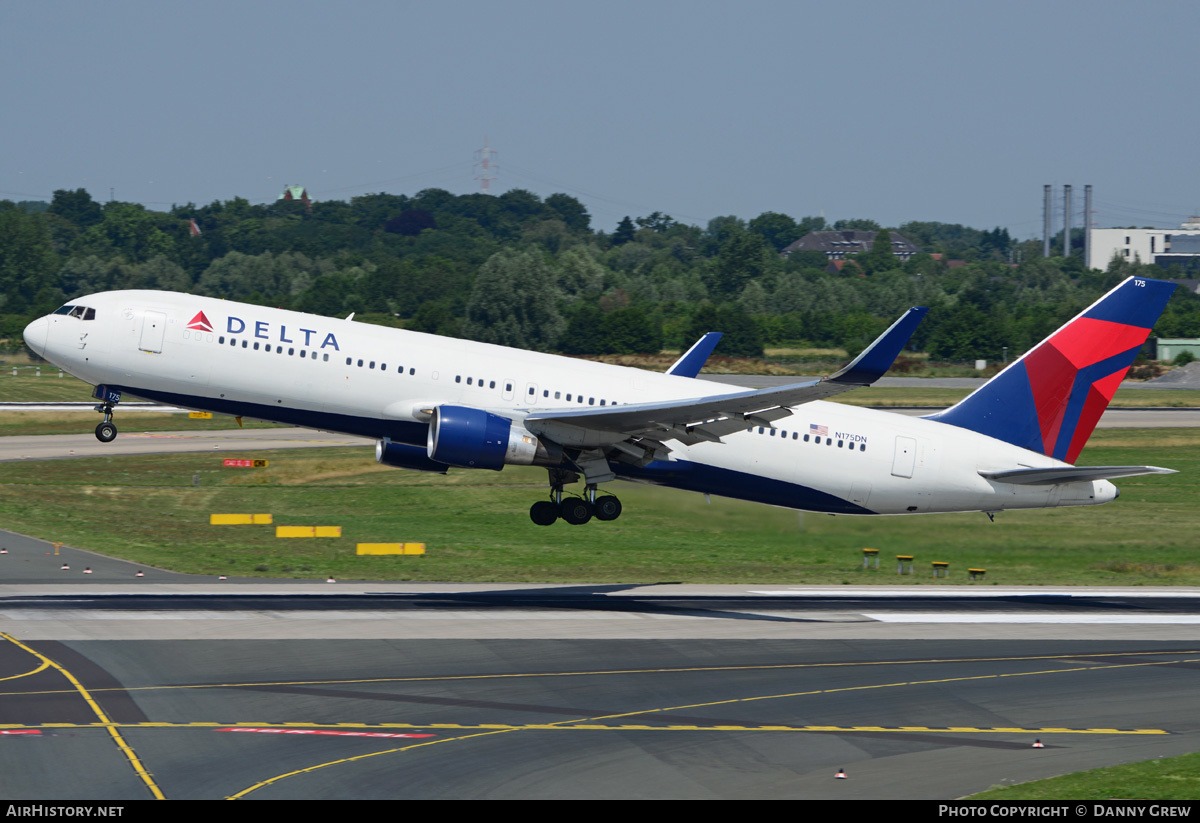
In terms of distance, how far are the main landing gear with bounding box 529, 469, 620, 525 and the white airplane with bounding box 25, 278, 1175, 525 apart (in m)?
0.07

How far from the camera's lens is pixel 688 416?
39750mm

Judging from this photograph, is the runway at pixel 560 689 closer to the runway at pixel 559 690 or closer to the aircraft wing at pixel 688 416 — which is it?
the runway at pixel 559 690

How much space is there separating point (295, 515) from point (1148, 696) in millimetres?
41978

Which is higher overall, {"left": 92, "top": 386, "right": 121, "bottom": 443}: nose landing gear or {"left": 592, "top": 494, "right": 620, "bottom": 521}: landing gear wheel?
{"left": 92, "top": 386, "right": 121, "bottom": 443}: nose landing gear

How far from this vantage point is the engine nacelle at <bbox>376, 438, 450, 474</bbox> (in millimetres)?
41094

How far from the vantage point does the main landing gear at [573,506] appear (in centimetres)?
4300

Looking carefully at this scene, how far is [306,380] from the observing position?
131 feet

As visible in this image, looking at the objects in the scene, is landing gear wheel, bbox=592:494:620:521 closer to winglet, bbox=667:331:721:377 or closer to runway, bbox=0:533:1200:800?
runway, bbox=0:533:1200:800

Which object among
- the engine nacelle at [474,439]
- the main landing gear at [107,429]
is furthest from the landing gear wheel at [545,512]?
the main landing gear at [107,429]

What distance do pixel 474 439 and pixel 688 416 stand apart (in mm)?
6438

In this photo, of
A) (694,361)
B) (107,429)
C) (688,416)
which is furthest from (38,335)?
(694,361)

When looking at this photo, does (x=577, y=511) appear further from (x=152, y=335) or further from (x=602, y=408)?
(x=152, y=335)

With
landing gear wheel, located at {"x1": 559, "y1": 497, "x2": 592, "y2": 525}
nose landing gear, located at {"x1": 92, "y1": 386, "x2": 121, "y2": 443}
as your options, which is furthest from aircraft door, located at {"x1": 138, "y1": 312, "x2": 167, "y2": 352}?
landing gear wheel, located at {"x1": 559, "y1": 497, "x2": 592, "y2": 525}
